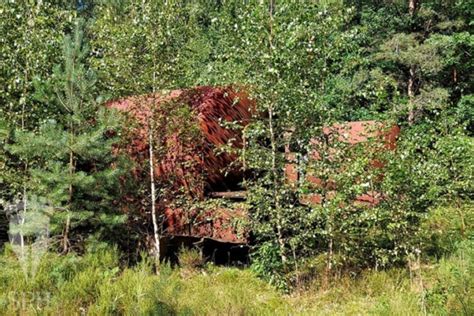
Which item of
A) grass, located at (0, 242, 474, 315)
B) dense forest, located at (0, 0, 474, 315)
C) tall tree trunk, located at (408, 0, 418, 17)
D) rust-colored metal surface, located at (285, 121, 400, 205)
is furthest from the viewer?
tall tree trunk, located at (408, 0, 418, 17)

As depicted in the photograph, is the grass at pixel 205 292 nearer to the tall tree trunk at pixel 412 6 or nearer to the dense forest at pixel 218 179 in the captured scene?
the dense forest at pixel 218 179

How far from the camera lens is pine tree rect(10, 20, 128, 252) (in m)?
5.32

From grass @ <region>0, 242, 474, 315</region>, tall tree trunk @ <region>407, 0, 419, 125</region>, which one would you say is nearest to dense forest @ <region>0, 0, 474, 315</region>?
grass @ <region>0, 242, 474, 315</region>

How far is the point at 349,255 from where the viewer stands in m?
5.61

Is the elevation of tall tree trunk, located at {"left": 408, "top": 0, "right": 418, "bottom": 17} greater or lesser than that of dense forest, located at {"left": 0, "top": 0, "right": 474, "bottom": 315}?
greater

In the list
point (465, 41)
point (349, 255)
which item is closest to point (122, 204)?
point (349, 255)

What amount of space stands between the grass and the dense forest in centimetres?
2

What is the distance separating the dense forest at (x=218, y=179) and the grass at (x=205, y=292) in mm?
23

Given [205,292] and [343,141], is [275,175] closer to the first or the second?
[343,141]

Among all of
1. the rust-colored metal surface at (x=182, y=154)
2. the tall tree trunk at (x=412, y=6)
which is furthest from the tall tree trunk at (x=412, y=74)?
the rust-colored metal surface at (x=182, y=154)

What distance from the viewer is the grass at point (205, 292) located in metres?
4.26

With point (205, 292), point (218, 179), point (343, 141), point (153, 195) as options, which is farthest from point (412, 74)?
point (205, 292)

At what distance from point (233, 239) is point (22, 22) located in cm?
439

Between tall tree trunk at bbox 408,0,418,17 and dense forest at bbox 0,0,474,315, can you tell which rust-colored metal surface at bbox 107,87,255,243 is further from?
tall tree trunk at bbox 408,0,418,17
